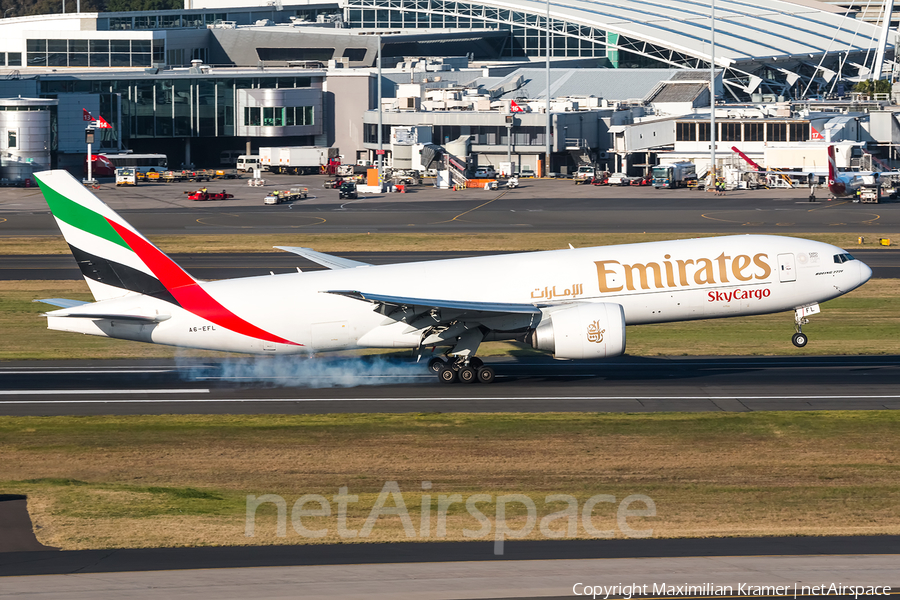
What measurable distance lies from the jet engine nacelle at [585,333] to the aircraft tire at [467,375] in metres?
3.88

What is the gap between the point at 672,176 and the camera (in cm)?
13575

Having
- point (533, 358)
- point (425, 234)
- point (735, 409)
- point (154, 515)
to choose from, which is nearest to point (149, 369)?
point (533, 358)

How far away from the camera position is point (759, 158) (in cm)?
14462

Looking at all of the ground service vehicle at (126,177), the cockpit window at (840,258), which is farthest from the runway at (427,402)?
the ground service vehicle at (126,177)

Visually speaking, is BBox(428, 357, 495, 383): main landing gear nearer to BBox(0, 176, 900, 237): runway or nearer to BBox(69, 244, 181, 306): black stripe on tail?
BBox(69, 244, 181, 306): black stripe on tail

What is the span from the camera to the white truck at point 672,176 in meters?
136

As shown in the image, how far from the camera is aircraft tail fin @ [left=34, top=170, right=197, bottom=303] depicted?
4103 cm

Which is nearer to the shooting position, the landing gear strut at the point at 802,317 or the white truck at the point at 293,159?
the landing gear strut at the point at 802,317

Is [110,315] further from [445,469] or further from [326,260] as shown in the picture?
[445,469]

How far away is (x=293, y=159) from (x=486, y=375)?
12289 cm

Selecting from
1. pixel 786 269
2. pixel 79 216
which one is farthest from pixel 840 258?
pixel 79 216

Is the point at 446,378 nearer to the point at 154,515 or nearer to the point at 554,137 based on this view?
the point at 154,515

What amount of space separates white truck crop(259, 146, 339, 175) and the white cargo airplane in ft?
396

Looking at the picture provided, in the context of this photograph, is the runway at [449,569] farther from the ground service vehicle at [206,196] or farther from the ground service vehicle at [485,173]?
the ground service vehicle at [485,173]
